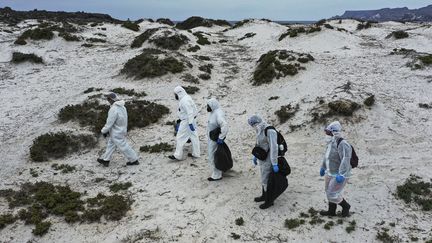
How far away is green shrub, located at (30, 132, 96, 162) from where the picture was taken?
1344 centimetres

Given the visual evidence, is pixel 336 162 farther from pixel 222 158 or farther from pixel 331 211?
pixel 222 158

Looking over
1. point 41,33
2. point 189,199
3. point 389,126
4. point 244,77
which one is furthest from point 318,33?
point 189,199

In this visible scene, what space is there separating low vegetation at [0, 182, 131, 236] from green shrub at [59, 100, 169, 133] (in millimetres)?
4602

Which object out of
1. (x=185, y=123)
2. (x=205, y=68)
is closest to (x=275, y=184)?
(x=185, y=123)

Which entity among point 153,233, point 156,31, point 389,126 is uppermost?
point 156,31

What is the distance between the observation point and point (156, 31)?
3186cm

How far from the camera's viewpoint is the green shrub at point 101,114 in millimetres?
15959

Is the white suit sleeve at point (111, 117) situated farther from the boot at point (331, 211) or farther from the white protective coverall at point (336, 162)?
the boot at point (331, 211)

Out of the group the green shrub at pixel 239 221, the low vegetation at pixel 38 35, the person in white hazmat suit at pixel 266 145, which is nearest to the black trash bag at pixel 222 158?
the person in white hazmat suit at pixel 266 145

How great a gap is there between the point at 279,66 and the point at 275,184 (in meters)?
13.5

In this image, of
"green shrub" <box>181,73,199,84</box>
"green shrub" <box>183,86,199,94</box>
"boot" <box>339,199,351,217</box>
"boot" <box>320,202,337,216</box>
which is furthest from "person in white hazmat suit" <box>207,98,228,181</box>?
"green shrub" <box>181,73,199,84</box>

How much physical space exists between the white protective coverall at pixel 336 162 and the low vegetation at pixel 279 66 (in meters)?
12.8

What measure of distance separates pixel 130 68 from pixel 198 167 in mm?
12392

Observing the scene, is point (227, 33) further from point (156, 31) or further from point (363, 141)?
point (363, 141)
